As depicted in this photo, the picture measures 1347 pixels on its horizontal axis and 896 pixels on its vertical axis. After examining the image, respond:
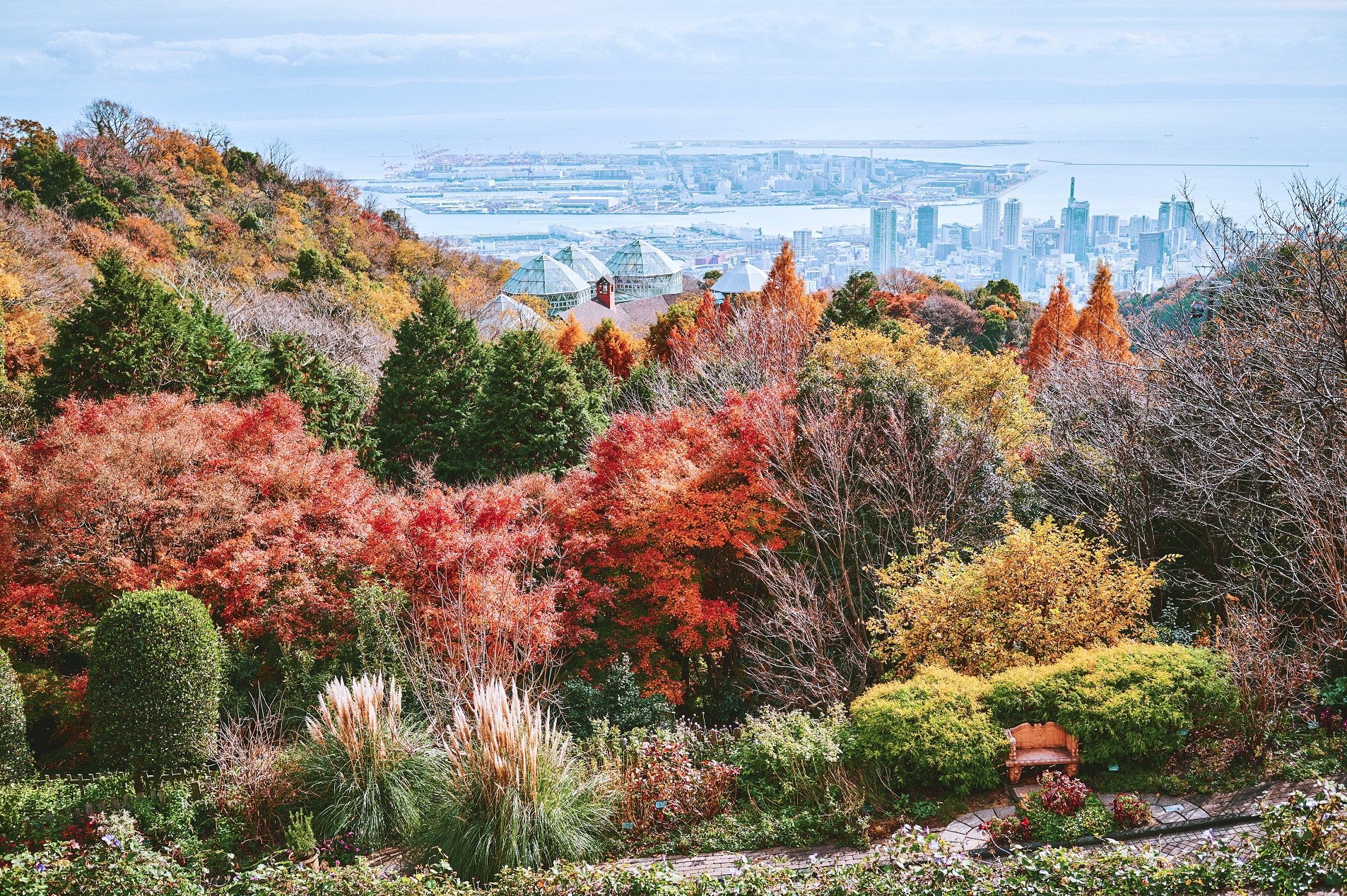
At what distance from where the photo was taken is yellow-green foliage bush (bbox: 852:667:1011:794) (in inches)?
368

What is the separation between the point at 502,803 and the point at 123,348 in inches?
518

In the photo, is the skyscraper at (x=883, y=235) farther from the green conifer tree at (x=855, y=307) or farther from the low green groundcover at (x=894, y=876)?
the low green groundcover at (x=894, y=876)

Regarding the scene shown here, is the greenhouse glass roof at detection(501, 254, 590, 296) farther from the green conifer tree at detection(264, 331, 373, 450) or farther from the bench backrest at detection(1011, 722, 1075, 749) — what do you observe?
the bench backrest at detection(1011, 722, 1075, 749)

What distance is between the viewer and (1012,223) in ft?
241

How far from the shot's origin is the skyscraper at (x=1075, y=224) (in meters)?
63.4

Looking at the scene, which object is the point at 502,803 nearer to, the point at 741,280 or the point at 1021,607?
the point at 1021,607

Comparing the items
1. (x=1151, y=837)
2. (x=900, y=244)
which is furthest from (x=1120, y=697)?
(x=900, y=244)

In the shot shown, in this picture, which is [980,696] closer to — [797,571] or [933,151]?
[797,571]

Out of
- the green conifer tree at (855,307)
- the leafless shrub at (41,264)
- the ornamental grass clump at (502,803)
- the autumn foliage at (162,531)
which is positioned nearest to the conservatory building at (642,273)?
the leafless shrub at (41,264)

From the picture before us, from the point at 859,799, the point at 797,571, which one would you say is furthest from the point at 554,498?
the point at 859,799

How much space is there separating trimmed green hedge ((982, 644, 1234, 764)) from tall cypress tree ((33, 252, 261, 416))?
1514cm

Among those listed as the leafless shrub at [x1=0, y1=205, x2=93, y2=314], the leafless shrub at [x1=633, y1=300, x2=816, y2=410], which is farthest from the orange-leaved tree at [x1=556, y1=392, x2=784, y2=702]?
the leafless shrub at [x1=0, y1=205, x2=93, y2=314]

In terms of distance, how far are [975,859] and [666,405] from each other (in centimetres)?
1342

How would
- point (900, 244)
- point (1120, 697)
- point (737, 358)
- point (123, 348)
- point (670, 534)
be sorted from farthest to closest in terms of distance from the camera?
point (900, 244), point (737, 358), point (123, 348), point (670, 534), point (1120, 697)
